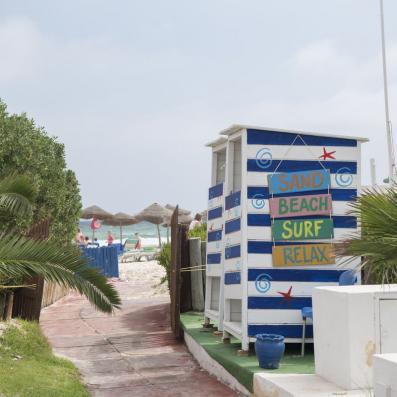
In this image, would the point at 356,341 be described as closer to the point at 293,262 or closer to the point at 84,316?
the point at 293,262

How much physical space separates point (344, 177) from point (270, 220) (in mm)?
1130

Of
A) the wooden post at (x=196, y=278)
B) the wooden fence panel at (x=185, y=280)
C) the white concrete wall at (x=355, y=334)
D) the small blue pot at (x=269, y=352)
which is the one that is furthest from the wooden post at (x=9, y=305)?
the white concrete wall at (x=355, y=334)

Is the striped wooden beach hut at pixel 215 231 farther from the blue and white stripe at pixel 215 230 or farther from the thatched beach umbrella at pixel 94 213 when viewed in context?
the thatched beach umbrella at pixel 94 213

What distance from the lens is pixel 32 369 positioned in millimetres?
8000

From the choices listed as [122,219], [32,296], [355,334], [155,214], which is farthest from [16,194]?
[122,219]

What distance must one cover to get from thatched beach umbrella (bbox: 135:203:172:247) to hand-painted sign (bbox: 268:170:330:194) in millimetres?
27482

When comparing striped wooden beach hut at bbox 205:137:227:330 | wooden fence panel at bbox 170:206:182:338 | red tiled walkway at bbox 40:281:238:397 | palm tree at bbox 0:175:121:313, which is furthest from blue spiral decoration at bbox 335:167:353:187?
wooden fence panel at bbox 170:206:182:338

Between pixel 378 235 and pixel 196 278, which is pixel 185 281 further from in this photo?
pixel 378 235

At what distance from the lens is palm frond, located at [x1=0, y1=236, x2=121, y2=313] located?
24.0ft

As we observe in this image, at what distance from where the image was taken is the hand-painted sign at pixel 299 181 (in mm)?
8367

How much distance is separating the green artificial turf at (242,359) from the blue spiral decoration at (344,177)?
2.21m

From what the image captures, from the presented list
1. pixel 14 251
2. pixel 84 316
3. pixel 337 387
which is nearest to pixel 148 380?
pixel 14 251

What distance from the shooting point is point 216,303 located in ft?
34.4

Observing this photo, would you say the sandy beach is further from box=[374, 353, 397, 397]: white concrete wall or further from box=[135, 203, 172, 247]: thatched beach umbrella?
box=[374, 353, 397, 397]: white concrete wall
